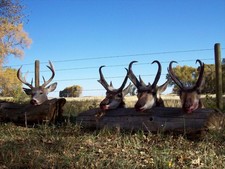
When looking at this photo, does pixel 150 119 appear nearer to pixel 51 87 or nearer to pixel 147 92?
pixel 147 92

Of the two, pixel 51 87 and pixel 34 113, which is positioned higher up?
pixel 51 87

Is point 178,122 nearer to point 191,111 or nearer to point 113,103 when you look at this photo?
Result: point 191,111

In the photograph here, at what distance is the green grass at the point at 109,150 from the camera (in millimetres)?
5828

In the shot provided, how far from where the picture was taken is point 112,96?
934 cm

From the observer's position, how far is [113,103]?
9195mm

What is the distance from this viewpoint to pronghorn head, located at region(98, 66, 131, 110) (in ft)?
29.7

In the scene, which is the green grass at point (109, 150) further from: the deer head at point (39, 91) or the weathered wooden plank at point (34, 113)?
the deer head at point (39, 91)

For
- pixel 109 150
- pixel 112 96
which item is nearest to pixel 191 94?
pixel 112 96

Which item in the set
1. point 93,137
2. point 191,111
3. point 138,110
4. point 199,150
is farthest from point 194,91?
point 93,137

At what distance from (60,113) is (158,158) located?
505 cm

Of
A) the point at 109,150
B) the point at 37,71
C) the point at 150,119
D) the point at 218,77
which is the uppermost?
the point at 37,71

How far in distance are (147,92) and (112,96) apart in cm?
106

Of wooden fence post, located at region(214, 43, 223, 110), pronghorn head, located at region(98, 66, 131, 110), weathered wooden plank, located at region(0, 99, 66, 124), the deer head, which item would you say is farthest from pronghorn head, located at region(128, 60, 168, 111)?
the deer head

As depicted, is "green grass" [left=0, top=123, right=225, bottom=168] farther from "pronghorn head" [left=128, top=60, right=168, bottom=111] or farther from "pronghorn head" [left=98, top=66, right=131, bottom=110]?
"pronghorn head" [left=98, top=66, right=131, bottom=110]
